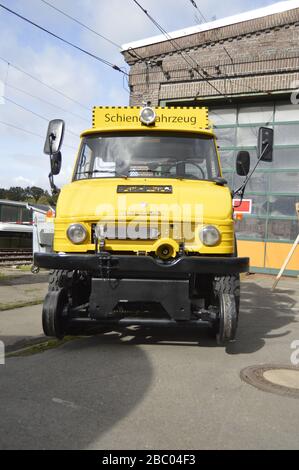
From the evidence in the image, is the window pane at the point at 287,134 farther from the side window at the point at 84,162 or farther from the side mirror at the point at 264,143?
the side window at the point at 84,162

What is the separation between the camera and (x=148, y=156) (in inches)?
233

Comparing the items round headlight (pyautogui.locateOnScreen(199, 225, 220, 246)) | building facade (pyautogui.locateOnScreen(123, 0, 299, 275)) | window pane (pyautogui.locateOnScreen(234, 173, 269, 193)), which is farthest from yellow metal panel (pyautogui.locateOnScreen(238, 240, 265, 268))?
round headlight (pyautogui.locateOnScreen(199, 225, 220, 246))

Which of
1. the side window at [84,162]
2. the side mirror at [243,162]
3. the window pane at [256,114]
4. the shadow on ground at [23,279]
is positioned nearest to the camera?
the side window at [84,162]

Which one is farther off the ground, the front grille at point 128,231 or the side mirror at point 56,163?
the side mirror at point 56,163

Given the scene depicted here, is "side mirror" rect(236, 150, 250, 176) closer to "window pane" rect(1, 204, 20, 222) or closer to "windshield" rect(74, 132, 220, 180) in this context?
"windshield" rect(74, 132, 220, 180)

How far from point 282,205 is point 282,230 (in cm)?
73

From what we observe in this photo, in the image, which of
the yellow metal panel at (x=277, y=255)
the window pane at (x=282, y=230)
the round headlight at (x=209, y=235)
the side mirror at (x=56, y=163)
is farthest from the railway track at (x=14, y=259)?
the round headlight at (x=209, y=235)

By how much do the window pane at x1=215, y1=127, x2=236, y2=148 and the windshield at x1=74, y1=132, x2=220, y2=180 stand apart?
912cm

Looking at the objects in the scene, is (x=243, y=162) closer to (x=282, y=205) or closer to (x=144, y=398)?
(x=144, y=398)

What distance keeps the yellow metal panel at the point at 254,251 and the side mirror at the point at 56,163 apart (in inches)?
357

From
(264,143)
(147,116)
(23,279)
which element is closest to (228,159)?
(23,279)

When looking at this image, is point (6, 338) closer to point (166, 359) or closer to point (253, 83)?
point (166, 359)

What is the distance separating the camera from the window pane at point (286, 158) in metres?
13.9

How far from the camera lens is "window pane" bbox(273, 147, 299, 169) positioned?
1395 cm
